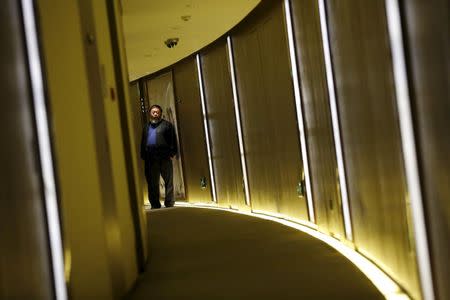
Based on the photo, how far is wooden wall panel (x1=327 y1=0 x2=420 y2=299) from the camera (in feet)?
10.2

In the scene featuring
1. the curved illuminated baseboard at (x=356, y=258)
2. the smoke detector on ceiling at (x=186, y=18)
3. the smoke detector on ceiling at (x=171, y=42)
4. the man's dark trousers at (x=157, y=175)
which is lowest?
the curved illuminated baseboard at (x=356, y=258)

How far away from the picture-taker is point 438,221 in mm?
2533

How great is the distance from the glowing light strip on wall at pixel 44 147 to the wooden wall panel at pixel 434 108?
4.32 ft

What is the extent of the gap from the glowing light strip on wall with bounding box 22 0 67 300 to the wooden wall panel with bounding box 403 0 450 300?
1.32 meters

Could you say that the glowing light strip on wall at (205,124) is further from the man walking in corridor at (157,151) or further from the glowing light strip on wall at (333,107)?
the glowing light strip on wall at (333,107)

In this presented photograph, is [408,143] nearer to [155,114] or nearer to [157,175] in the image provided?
[155,114]

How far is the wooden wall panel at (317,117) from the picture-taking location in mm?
4883

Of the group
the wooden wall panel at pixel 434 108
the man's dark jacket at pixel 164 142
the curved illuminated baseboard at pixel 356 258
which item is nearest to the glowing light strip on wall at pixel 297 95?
the curved illuminated baseboard at pixel 356 258

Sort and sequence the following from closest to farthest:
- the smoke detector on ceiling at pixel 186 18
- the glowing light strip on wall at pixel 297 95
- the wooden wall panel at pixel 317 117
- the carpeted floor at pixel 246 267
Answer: the carpeted floor at pixel 246 267
the wooden wall panel at pixel 317 117
the glowing light strip on wall at pixel 297 95
the smoke detector on ceiling at pixel 186 18

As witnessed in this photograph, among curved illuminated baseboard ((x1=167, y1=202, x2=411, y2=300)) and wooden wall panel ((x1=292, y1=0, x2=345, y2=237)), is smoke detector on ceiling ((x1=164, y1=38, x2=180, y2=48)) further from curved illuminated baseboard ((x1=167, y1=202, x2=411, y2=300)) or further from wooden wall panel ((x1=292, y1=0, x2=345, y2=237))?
wooden wall panel ((x1=292, y1=0, x2=345, y2=237))

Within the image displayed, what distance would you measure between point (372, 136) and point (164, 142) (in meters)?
6.06

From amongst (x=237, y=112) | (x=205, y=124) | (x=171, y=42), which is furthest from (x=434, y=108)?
(x=205, y=124)

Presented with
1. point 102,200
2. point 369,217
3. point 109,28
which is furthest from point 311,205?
point 102,200

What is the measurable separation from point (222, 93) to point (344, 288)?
4765 millimetres
